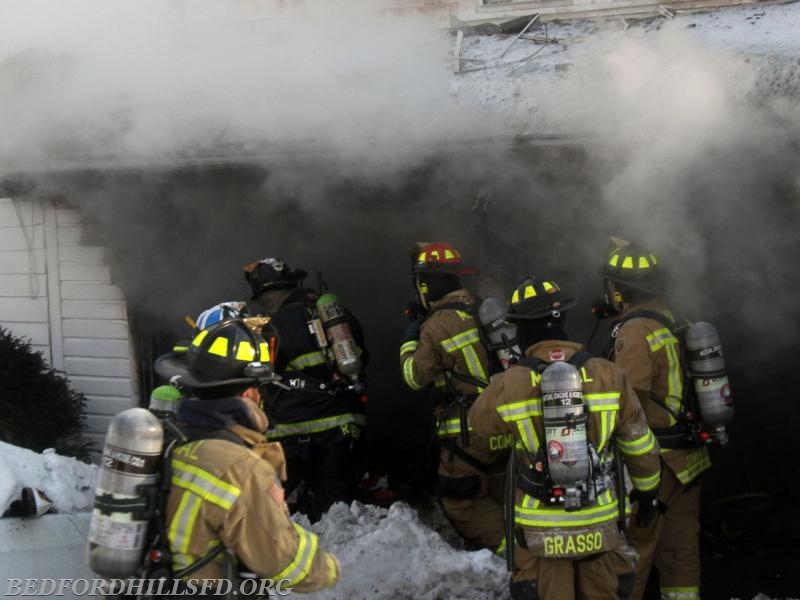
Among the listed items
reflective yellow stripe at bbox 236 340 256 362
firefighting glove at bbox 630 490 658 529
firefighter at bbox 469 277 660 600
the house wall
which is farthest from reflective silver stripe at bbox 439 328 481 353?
the house wall

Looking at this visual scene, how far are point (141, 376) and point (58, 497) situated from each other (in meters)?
2.42

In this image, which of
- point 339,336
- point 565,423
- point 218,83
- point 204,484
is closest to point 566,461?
point 565,423

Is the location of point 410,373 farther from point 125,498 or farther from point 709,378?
point 125,498

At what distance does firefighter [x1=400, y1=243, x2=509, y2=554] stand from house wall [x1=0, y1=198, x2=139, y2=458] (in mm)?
2784

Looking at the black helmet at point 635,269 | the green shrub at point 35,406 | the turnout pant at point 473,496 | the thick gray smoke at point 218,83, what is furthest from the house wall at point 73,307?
the black helmet at point 635,269

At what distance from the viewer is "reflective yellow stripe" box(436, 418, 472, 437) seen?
193 inches

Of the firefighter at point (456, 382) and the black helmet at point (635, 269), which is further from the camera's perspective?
the firefighter at point (456, 382)

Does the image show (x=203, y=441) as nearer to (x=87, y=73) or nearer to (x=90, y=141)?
(x=90, y=141)

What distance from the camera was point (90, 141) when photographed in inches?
228

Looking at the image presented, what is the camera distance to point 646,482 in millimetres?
3592

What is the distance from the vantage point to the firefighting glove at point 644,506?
3648 millimetres

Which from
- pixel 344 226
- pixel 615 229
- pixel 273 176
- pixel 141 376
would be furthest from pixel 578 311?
pixel 141 376

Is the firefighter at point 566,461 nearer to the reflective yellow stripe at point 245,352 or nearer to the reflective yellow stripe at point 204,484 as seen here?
the reflective yellow stripe at point 245,352

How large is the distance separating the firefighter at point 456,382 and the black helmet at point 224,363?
218 centimetres
